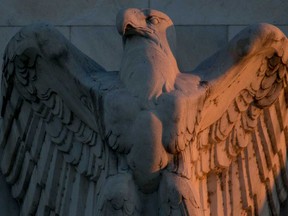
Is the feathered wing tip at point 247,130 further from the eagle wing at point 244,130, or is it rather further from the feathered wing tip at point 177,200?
the feathered wing tip at point 177,200

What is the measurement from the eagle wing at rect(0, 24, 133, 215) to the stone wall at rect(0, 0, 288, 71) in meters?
0.54

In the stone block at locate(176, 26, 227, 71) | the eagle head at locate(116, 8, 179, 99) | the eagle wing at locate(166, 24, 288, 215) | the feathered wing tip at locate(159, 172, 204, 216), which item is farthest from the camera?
the stone block at locate(176, 26, 227, 71)

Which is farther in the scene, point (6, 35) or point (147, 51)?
point (6, 35)

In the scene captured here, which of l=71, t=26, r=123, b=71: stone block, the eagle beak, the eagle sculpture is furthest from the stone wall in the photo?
the eagle beak

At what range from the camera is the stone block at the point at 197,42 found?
→ 461 inches

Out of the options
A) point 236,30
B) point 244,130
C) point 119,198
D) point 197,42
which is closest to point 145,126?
point 119,198

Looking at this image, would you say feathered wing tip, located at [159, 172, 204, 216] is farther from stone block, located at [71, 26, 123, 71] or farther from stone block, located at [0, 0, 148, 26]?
stone block, located at [0, 0, 148, 26]

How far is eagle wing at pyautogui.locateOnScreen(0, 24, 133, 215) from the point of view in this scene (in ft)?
36.2

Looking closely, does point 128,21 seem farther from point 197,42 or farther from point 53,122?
point 197,42

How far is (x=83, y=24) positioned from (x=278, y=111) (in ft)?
3.96

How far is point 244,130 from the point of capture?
11219mm

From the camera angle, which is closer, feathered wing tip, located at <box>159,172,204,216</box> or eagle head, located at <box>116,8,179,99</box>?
feathered wing tip, located at <box>159,172,204,216</box>

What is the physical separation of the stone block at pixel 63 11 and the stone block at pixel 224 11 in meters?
0.18

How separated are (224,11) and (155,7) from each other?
37 centimetres
